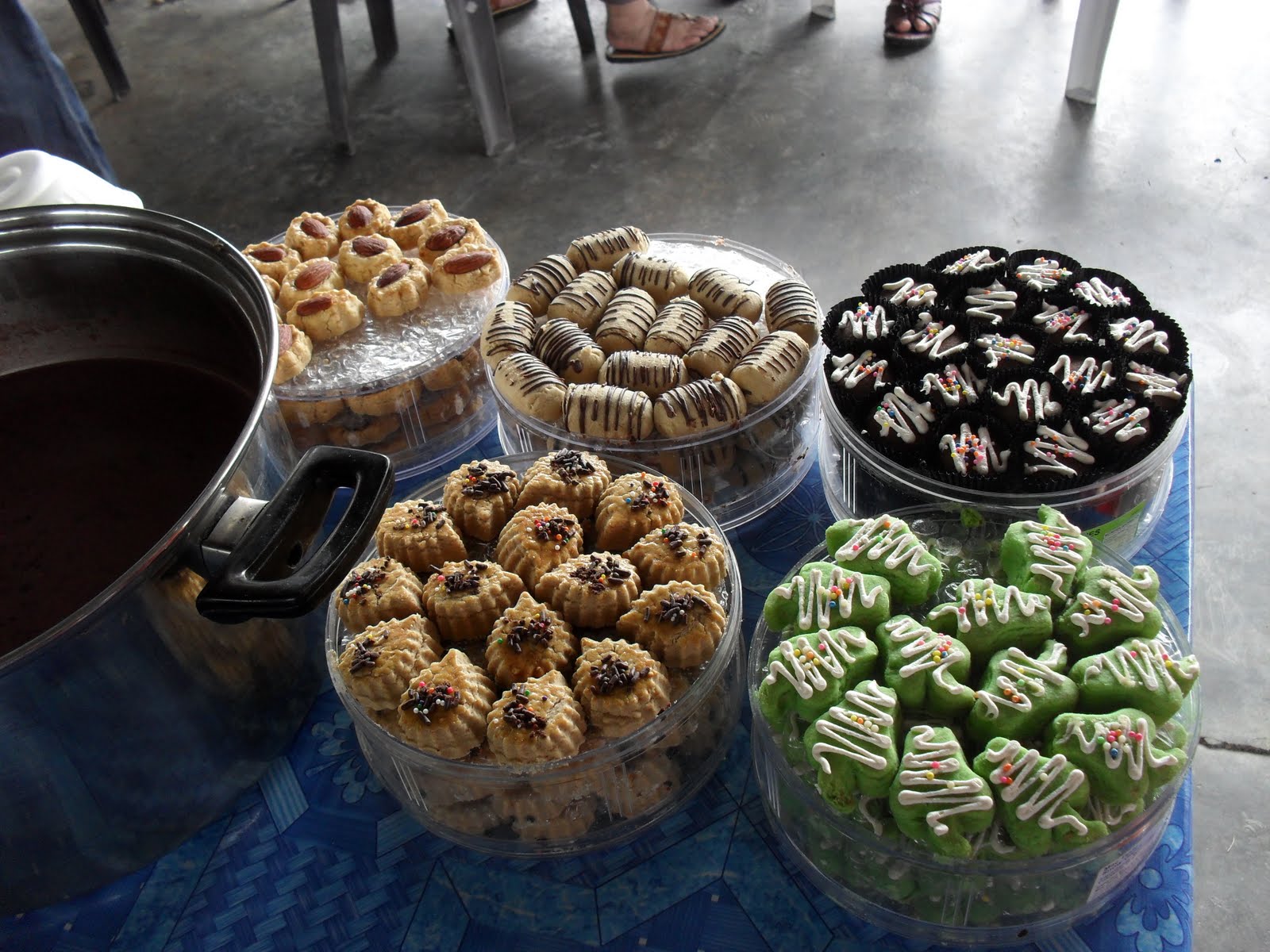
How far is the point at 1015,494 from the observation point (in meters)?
1.23

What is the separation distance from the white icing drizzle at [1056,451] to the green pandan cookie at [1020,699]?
0.99ft

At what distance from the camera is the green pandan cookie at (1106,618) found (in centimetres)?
105

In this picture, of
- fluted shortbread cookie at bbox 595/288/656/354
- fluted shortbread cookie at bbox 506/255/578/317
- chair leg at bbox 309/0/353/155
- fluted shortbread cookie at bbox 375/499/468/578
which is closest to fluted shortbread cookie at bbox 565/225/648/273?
fluted shortbread cookie at bbox 506/255/578/317

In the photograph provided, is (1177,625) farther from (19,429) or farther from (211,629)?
(19,429)

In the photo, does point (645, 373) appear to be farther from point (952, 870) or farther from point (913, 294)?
point (952, 870)

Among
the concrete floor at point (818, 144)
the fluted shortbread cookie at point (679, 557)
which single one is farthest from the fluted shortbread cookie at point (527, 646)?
the concrete floor at point (818, 144)

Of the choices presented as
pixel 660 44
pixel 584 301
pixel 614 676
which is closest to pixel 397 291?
pixel 584 301

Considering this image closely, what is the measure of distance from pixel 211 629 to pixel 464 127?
3.37 meters

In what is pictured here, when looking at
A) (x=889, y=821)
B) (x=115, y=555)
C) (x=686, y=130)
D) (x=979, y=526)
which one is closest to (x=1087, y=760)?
(x=889, y=821)

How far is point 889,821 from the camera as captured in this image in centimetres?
96

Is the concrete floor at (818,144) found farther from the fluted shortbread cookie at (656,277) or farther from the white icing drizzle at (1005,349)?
the fluted shortbread cookie at (656,277)

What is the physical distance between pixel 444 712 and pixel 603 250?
966 millimetres

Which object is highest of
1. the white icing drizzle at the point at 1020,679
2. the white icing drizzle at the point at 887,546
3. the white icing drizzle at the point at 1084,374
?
the white icing drizzle at the point at 1084,374

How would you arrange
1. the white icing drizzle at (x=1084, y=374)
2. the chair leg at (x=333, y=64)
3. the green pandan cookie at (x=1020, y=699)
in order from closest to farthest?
the green pandan cookie at (x=1020, y=699) → the white icing drizzle at (x=1084, y=374) → the chair leg at (x=333, y=64)
